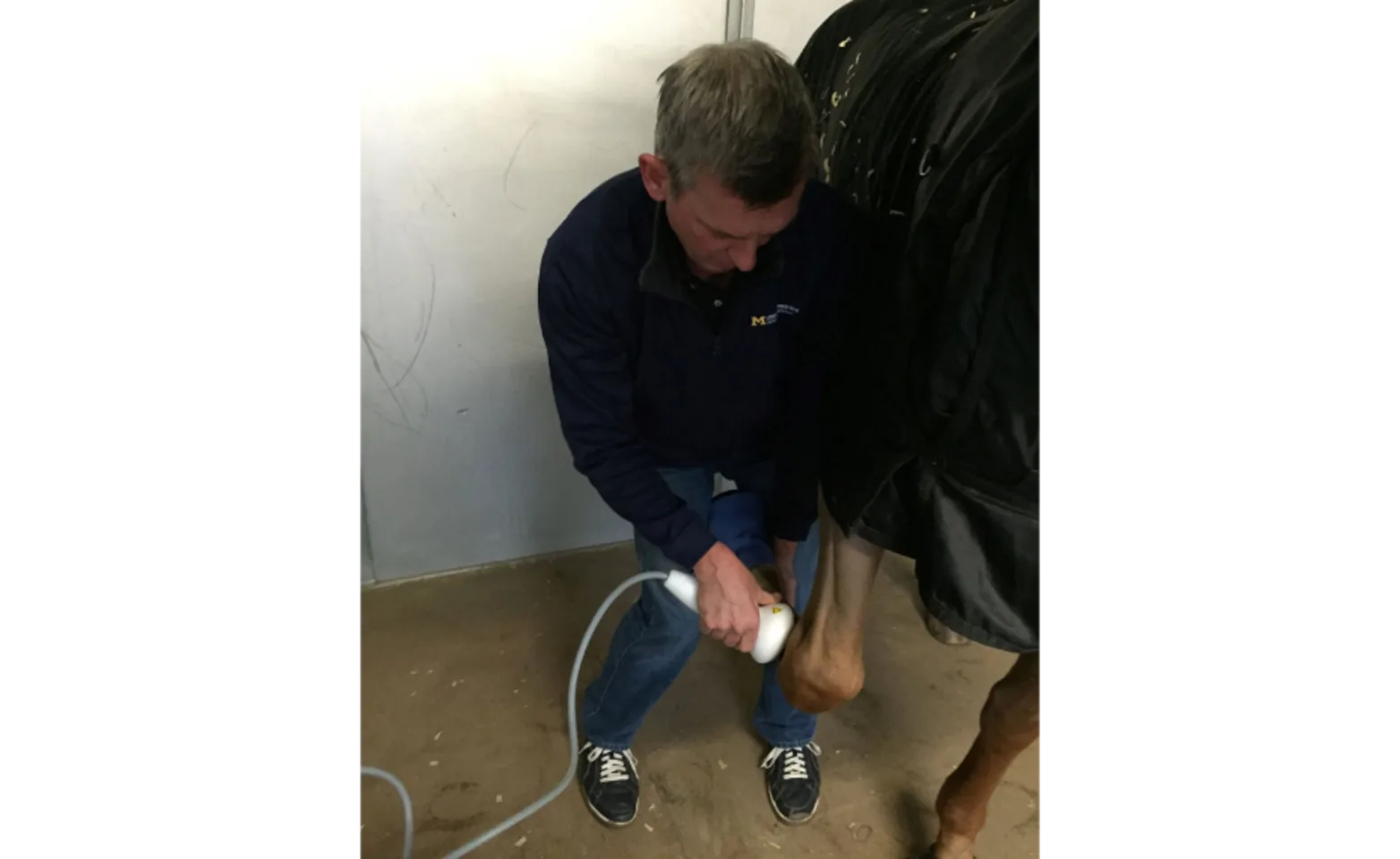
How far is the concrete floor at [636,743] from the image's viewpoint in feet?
4.03

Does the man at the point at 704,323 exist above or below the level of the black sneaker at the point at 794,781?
above

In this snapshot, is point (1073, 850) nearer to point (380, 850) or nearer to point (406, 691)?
point (380, 850)

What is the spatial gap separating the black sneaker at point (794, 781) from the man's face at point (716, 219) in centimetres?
83

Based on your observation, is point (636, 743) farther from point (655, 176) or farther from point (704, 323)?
point (655, 176)

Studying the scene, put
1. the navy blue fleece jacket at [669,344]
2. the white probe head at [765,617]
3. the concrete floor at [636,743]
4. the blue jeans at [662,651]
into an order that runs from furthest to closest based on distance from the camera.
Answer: the concrete floor at [636,743], the blue jeans at [662,651], the white probe head at [765,617], the navy blue fleece jacket at [669,344]

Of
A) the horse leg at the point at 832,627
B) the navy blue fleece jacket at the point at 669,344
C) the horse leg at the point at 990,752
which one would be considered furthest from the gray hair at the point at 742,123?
the horse leg at the point at 990,752

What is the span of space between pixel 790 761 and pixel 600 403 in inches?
28.3

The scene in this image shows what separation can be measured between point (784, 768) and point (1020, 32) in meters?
1.09

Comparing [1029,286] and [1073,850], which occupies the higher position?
[1029,286]

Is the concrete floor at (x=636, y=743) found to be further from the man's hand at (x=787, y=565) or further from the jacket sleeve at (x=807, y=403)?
the jacket sleeve at (x=807, y=403)
